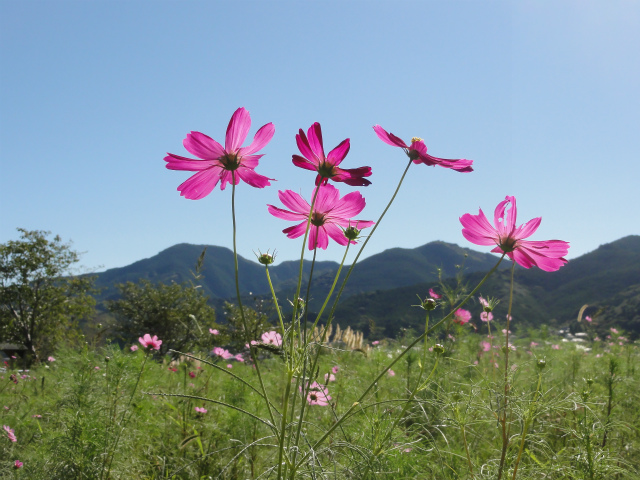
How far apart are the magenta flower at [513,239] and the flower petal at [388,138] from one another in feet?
0.73

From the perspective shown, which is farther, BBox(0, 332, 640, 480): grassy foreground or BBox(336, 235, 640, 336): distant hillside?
BBox(336, 235, 640, 336): distant hillside

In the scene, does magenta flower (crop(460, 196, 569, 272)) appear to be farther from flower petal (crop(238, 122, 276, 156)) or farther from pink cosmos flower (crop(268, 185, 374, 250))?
flower petal (crop(238, 122, 276, 156))

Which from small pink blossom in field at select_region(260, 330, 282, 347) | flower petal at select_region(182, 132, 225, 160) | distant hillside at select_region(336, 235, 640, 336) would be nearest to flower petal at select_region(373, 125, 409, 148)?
flower petal at select_region(182, 132, 225, 160)

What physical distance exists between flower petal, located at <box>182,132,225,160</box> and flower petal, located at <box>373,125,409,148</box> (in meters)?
0.35

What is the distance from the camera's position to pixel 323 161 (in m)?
0.89

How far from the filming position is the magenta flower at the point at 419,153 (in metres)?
0.93

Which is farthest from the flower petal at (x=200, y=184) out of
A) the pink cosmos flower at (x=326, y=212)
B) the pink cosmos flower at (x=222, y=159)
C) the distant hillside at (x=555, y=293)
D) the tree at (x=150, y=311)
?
the distant hillside at (x=555, y=293)

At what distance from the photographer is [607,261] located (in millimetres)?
66438

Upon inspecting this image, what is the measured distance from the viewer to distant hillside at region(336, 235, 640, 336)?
1855 inches

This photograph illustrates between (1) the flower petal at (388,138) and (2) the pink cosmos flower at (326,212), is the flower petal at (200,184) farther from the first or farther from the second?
(1) the flower petal at (388,138)

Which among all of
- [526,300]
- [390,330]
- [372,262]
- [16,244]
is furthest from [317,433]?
[372,262]

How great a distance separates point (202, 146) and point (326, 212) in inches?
12.2

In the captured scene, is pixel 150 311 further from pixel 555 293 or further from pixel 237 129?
pixel 555 293

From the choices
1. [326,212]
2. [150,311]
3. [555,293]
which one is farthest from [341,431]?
[555,293]
